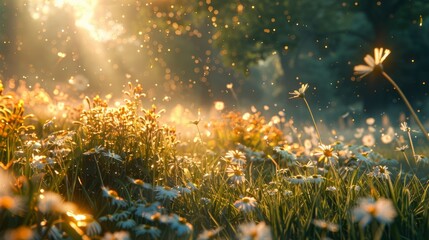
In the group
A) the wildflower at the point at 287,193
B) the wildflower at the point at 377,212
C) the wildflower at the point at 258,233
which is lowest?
the wildflower at the point at 258,233

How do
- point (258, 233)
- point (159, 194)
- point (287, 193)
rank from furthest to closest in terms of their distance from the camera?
point (287, 193), point (159, 194), point (258, 233)

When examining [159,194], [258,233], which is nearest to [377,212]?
[258,233]

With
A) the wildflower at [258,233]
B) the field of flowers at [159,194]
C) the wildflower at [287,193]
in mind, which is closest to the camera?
the wildflower at [258,233]

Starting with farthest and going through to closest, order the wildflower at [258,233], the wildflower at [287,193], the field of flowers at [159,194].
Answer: the wildflower at [287,193] < the field of flowers at [159,194] < the wildflower at [258,233]

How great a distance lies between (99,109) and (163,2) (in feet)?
32.4

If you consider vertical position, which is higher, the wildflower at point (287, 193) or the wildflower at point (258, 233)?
the wildflower at point (287, 193)

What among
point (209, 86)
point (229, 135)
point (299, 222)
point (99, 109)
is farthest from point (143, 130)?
point (209, 86)

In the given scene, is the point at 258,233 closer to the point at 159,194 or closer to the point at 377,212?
the point at 377,212

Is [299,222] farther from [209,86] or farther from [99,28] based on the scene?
[209,86]

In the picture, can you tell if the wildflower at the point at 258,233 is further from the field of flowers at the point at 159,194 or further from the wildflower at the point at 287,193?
the wildflower at the point at 287,193

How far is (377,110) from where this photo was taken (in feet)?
64.8

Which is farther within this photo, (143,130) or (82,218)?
(143,130)

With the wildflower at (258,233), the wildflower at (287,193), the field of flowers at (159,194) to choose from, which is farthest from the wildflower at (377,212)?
the wildflower at (287,193)

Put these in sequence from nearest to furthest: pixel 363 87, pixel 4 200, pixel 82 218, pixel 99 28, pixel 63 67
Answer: pixel 4 200, pixel 82 218, pixel 99 28, pixel 363 87, pixel 63 67
